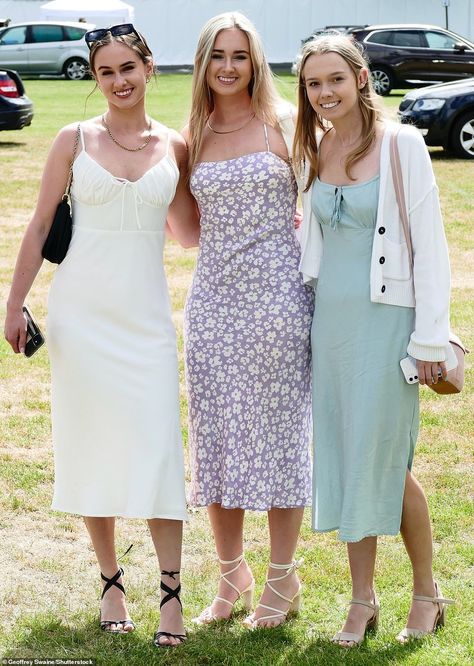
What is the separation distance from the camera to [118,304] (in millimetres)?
A: 3750

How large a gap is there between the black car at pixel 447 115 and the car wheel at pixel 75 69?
56.0 ft

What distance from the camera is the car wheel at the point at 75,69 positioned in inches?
A: 1197

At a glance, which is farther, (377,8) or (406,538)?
(377,8)

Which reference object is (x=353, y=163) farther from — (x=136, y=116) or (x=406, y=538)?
(x=406, y=538)

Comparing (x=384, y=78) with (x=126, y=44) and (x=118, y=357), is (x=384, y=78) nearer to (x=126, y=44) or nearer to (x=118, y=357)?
(x=126, y=44)

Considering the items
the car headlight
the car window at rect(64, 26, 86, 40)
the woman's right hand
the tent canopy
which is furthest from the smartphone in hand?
the tent canopy

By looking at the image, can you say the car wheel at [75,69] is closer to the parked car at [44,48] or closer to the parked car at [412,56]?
the parked car at [44,48]

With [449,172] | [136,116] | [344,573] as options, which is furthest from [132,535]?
[449,172]

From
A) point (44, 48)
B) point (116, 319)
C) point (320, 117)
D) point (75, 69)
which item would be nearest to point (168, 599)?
point (116, 319)

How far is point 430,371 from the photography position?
3.50 meters

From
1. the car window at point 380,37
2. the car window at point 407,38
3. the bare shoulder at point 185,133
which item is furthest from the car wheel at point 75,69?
the bare shoulder at point 185,133

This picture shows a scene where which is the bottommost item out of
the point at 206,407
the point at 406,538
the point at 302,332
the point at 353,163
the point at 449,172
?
the point at 449,172

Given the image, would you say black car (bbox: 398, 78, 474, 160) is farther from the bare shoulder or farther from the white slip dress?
the white slip dress

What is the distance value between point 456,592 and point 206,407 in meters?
1.22
